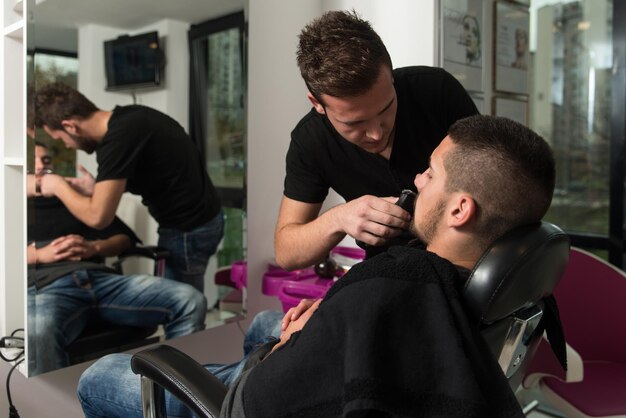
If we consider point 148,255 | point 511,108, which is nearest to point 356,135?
point 148,255

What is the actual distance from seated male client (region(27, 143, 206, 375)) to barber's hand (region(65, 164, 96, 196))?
2.8 inches

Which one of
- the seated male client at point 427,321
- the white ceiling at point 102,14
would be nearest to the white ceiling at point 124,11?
the white ceiling at point 102,14

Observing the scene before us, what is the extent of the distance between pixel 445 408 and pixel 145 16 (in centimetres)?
165

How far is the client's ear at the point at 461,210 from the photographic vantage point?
3.34 feet

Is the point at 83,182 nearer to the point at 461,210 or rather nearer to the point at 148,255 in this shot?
the point at 148,255

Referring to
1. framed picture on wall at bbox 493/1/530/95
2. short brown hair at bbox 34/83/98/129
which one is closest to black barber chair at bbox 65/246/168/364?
short brown hair at bbox 34/83/98/129

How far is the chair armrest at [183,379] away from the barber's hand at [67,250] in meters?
0.74

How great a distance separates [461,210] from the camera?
3.39 feet

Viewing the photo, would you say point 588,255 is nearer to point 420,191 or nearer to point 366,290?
point 420,191

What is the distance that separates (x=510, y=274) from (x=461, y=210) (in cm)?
20

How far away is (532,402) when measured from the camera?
2.66 metres

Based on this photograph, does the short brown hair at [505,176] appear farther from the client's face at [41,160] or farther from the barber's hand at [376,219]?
the client's face at [41,160]

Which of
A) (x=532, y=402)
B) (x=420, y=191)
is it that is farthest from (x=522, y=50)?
(x=420, y=191)

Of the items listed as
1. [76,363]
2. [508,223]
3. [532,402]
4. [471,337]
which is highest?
[508,223]
